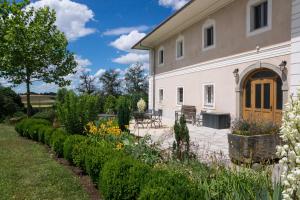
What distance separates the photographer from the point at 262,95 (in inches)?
439

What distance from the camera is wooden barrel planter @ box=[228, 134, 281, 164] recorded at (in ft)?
20.7

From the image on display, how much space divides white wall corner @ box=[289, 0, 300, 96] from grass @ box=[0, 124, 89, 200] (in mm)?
6952

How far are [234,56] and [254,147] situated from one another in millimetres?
6900

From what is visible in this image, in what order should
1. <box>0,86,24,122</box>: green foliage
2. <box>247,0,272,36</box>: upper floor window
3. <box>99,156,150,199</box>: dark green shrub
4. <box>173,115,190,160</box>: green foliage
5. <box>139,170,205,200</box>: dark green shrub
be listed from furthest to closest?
1. <box>0,86,24,122</box>: green foliage
2. <box>247,0,272,36</box>: upper floor window
3. <box>173,115,190,160</box>: green foliage
4. <box>99,156,150,199</box>: dark green shrub
5. <box>139,170,205,200</box>: dark green shrub

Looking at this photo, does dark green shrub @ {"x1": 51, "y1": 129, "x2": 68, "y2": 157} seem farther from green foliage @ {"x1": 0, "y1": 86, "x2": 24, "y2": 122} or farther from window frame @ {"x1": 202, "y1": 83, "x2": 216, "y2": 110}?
green foliage @ {"x1": 0, "y1": 86, "x2": 24, "y2": 122}

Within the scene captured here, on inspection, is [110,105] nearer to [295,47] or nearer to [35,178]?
[295,47]

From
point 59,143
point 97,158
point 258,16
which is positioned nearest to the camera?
point 97,158

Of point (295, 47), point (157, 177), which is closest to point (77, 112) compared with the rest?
point (157, 177)

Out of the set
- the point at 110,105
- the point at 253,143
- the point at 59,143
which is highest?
Answer: the point at 110,105

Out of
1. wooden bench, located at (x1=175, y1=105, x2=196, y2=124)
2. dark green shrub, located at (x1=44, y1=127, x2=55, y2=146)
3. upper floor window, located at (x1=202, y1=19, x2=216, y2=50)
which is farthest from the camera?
wooden bench, located at (x1=175, y1=105, x2=196, y2=124)

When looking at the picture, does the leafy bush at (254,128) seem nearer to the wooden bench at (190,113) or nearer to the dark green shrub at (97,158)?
the dark green shrub at (97,158)

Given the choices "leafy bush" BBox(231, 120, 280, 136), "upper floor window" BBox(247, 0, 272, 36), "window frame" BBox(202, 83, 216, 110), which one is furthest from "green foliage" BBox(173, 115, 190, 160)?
"window frame" BBox(202, 83, 216, 110)

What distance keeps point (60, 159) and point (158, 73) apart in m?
14.9

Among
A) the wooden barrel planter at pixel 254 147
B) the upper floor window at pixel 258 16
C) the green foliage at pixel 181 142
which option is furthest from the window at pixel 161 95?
the green foliage at pixel 181 142
